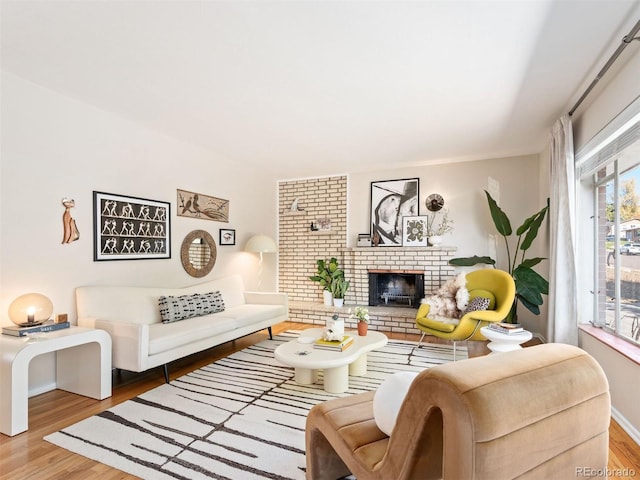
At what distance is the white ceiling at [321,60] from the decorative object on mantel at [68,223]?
0.96 m

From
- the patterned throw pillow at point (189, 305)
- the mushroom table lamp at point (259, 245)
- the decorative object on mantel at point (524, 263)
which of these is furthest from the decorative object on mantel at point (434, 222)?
the patterned throw pillow at point (189, 305)

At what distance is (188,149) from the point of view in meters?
4.38

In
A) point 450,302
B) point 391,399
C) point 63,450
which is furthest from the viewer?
point 450,302

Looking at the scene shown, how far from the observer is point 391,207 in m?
5.52

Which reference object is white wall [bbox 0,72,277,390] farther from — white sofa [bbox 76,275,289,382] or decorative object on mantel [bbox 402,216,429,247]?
decorative object on mantel [bbox 402,216,429,247]

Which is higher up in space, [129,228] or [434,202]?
Result: [434,202]

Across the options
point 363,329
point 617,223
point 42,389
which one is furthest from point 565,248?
point 42,389

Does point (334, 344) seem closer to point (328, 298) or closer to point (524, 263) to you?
point (328, 298)

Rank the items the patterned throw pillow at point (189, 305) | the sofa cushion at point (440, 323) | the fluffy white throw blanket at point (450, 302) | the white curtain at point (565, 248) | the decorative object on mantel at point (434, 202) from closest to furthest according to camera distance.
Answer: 1. the white curtain at point (565, 248)
2. the patterned throw pillow at point (189, 305)
3. the sofa cushion at point (440, 323)
4. the fluffy white throw blanket at point (450, 302)
5. the decorative object on mantel at point (434, 202)

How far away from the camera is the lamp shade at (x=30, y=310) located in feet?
8.47

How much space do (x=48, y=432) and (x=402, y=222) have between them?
15.3 ft

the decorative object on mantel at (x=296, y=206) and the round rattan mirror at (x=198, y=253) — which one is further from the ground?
the decorative object on mantel at (x=296, y=206)

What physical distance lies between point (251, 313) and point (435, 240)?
113 inches

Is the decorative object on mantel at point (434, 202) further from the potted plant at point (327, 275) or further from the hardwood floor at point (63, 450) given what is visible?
the hardwood floor at point (63, 450)
